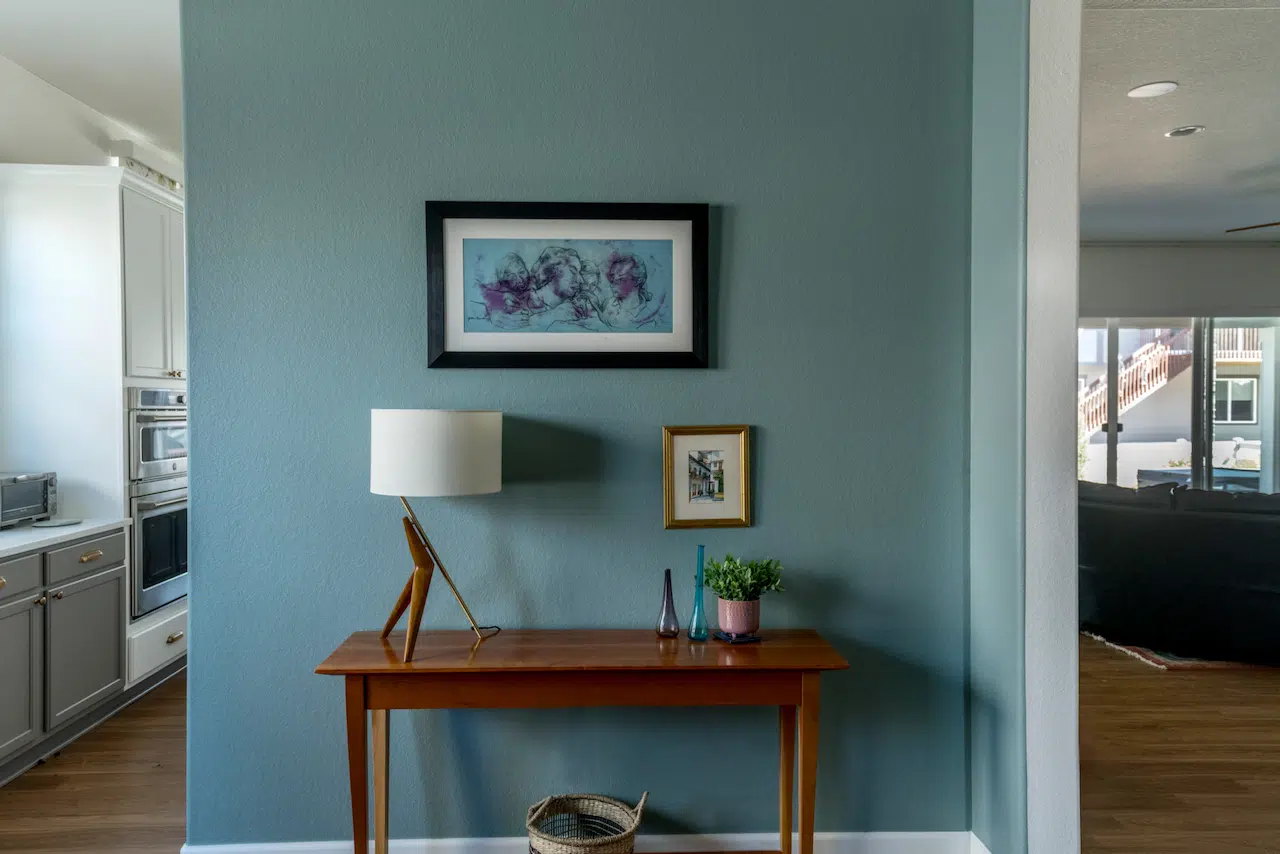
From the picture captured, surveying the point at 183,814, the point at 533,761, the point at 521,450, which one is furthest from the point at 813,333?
the point at 183,814

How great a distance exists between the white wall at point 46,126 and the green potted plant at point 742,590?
3752 mm

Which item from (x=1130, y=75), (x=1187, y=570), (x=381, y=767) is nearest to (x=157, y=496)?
(x=381, y=767)

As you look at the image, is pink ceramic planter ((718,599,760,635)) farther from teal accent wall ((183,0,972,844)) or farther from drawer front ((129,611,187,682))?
drawer front ((129,611,187,682))

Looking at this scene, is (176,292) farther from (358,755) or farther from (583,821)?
(583,821)

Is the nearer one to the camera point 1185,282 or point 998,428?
point 998,428

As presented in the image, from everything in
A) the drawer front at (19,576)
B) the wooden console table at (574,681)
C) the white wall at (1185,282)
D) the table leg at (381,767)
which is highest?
the white wall at (1185,282)

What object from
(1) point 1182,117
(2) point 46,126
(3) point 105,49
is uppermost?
(3) point 105,49

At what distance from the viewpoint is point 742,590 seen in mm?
2262

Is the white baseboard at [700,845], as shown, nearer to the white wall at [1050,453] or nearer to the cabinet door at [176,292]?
the white wall at [1050,453]

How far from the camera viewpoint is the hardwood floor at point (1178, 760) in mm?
2688

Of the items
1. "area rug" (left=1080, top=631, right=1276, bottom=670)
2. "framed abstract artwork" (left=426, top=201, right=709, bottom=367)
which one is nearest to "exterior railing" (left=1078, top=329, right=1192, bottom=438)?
"area rug" (left=1080, top=631, right=1276, bottom=670)

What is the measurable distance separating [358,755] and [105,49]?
131 inches

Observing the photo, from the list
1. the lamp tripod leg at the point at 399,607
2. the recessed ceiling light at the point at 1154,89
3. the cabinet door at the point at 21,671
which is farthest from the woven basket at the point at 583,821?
the recessed ceiling light at the point at 1154,89

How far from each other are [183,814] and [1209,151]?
5.92m
